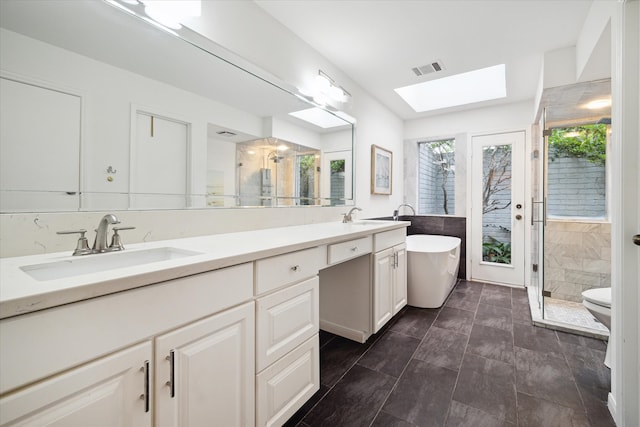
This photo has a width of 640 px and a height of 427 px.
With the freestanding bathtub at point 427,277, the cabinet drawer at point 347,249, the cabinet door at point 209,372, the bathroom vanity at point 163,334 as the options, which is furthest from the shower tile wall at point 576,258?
the cabinet door at point 209,372

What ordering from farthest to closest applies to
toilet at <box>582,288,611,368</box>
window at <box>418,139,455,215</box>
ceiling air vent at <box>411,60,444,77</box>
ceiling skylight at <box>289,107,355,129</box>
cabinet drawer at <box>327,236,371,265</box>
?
window at <box>418,139,455,215</box>, ceiling air vent at <box>411,60,444,77</box>, ceiling skylight at <box>289,107,355,129</box>, toilet at <box>582,288,611,368</box>, cabinet drawer at <box>327,236,371,265</box>

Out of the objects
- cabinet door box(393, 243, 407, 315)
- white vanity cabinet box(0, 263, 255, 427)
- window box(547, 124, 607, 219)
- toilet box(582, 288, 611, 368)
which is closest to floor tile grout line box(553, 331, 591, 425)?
toilet box(582, 288, 611, 368)

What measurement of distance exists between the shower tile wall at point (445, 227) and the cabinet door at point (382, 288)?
6.46 feet

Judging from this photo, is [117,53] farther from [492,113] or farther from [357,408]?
[492,113]

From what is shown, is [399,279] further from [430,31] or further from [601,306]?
[430,31]

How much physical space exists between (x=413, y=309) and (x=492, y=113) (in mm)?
2730

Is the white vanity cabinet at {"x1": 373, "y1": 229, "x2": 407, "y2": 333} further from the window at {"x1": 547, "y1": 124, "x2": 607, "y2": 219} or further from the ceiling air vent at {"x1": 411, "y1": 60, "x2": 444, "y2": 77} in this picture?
the window at {"x1": 547, "y1": 124, "x2": 607, "y2": 219}

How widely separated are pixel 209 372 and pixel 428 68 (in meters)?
2.96

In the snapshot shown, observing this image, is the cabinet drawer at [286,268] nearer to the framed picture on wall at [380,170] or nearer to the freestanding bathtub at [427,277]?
the freestanding bathtub at [427,277]

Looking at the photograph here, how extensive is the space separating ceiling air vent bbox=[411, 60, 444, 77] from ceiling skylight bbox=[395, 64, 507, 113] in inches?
16.4

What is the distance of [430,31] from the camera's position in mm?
2137

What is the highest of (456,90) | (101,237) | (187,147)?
(456,90)

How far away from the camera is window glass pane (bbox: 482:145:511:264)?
3.57 m

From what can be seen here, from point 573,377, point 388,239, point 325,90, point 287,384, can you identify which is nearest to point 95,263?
point 287,384
